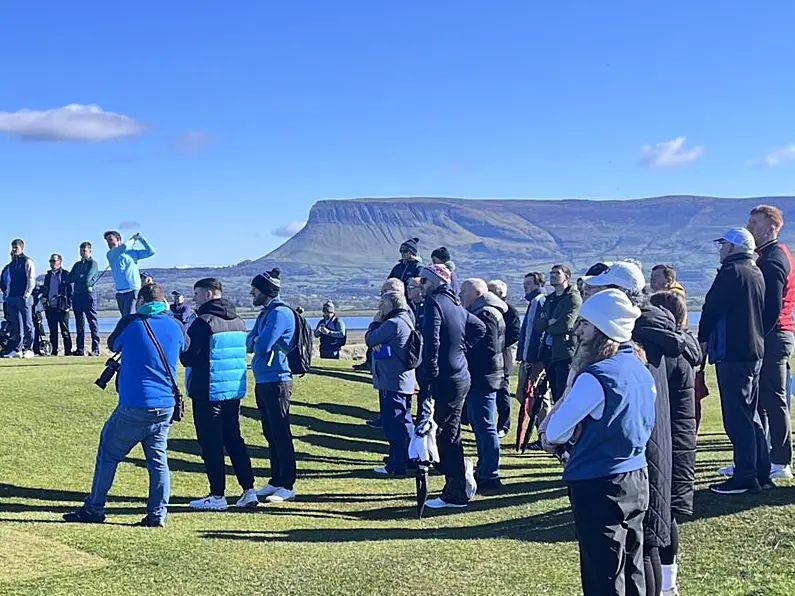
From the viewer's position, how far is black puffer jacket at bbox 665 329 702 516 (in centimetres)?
644

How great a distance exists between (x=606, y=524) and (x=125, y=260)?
12282 mm

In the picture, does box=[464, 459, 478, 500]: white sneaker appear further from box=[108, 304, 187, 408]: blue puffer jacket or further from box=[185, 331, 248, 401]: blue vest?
box=[108, 304, 187, 408]: blue puffer jacket

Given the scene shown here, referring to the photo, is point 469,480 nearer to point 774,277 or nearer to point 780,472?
point 780,472

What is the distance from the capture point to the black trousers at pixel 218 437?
9586 millimetres

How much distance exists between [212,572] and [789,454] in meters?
5.63

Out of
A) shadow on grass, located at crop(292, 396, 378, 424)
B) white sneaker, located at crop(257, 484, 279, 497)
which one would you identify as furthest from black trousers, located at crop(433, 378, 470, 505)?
shadow on grass, located at crop(292, 396, 378, 424)

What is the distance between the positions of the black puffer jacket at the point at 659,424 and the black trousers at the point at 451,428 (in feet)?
12.3

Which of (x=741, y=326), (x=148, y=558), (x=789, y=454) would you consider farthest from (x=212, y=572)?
(x=789, y=454)

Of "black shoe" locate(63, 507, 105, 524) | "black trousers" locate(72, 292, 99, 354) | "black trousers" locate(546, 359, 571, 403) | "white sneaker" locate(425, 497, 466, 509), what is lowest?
"white sneaker" locate(425, 497, 466, 509)

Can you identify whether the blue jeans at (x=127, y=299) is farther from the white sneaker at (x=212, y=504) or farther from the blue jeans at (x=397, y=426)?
the white sneaker at (x=212, y=504)

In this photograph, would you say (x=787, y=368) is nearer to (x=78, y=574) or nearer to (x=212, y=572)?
(x=212, y=572)

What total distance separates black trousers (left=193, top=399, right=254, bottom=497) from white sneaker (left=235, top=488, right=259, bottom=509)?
116 millimetres

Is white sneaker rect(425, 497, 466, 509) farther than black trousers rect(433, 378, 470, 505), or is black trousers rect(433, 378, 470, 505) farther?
white sneaker rect(425, 497, 466, 509)

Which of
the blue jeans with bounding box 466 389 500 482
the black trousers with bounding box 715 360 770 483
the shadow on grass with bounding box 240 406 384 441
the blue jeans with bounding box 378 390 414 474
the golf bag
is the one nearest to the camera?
the black trousers with bounding box 715 360 770 483
